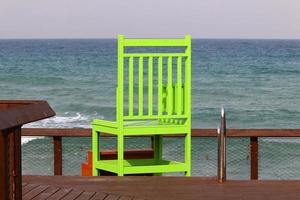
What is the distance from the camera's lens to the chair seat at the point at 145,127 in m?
5.66

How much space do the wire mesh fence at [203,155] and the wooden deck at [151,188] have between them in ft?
21.3

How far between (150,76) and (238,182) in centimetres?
89

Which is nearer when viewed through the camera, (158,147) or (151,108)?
(151,108)

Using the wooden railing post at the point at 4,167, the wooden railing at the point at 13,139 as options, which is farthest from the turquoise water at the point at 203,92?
the wooden railing post at the point at 4,167

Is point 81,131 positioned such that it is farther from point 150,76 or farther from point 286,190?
point 286,190

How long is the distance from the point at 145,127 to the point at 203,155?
7.85 metres

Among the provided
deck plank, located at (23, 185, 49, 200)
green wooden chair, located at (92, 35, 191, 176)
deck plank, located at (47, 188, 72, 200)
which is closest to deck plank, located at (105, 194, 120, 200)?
deck plank, located at (47, 188, 72, 200)

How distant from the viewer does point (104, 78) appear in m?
31.8

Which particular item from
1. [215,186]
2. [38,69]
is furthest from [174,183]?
[38,69]

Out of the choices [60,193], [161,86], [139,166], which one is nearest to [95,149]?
[139,166]

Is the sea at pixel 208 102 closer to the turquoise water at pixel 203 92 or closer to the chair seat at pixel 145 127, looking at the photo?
the turquoise water at pixel 203 92

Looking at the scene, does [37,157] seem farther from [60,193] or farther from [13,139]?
[13,139]

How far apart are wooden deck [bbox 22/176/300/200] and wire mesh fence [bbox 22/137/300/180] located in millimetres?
6481

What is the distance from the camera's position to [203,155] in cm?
1346
